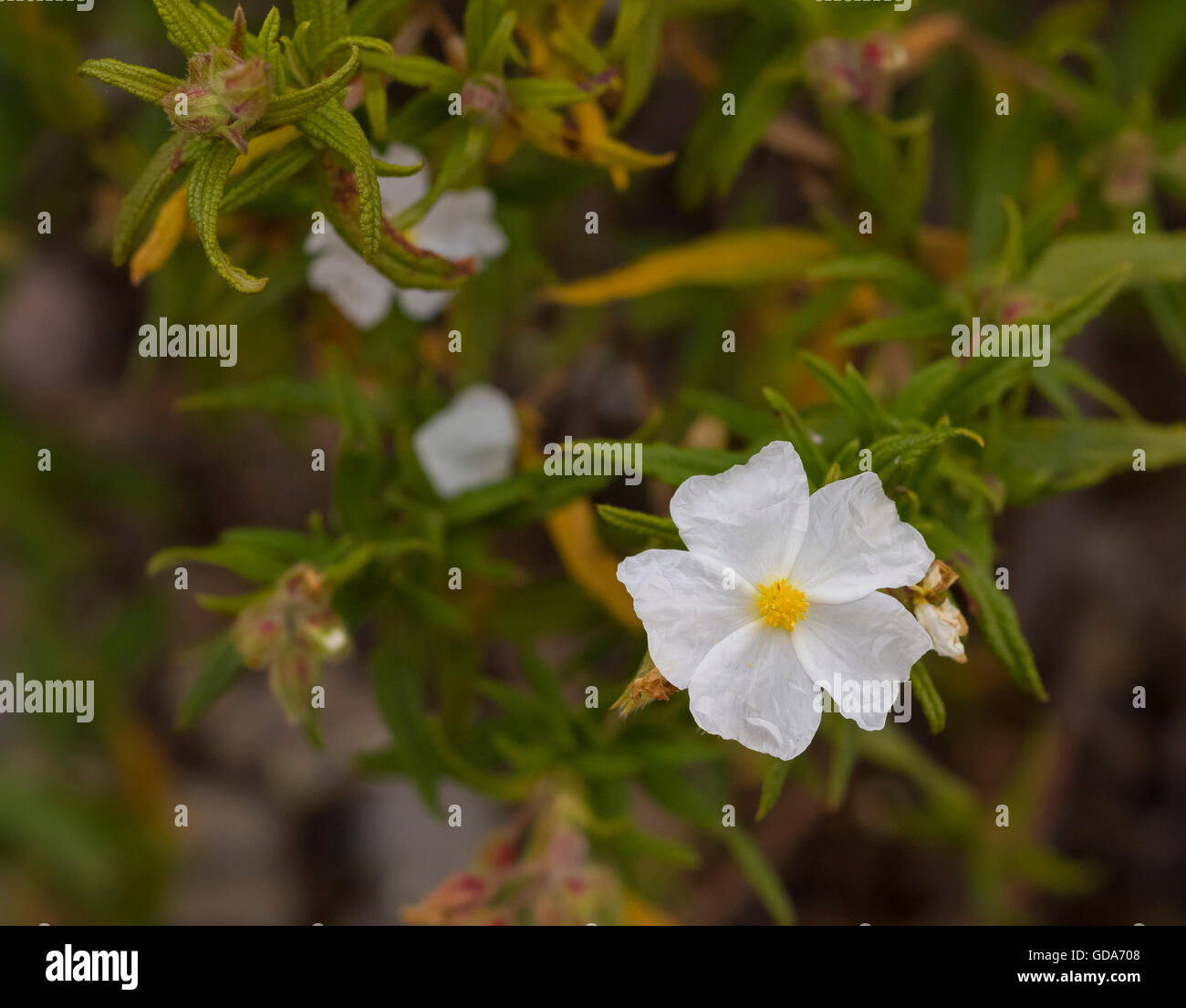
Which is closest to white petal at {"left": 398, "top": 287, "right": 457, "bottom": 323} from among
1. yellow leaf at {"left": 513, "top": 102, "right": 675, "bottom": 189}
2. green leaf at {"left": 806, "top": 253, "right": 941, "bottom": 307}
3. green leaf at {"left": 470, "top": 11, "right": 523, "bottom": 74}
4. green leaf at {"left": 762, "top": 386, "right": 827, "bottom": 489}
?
yellow leaf at {"left": 513, "top": 102, "right": 675, "bottom": 189}

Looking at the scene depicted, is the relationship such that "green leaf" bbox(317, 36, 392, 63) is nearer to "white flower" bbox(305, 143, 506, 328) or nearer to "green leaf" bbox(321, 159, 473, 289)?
"green leaf" bbox(321, 159, 473, 289)

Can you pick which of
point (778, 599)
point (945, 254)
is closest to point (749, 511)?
point (778, 599)

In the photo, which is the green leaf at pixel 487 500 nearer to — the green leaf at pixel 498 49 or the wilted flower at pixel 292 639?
the wilted flower at pixel 292 639

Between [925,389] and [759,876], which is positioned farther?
[759,876]

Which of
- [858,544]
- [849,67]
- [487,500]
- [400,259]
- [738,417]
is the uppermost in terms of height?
[849,67]

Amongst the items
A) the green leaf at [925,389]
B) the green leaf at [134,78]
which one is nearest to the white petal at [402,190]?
the green leaf at [134,78]

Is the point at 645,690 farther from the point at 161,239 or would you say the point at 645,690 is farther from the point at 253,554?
the point at 161,239

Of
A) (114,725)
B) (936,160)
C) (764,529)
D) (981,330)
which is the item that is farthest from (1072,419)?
(114,725)
